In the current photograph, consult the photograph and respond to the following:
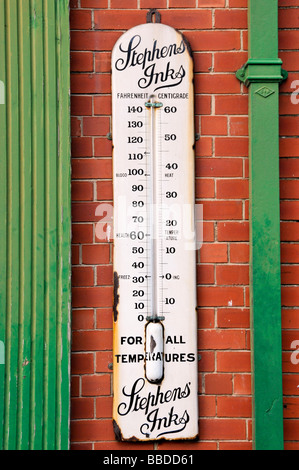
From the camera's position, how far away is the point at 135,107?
84.1 inches

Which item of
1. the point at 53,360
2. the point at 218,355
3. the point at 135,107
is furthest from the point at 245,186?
the point at 53,360

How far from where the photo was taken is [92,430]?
2104 mm

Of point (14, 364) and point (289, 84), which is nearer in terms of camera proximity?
point (14, 364)

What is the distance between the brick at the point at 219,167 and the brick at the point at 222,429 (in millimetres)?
1077

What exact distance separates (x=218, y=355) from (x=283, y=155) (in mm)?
936

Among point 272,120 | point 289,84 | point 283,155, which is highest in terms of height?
point 289,84

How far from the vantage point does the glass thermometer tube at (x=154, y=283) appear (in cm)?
208

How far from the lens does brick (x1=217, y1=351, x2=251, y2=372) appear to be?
213 cm

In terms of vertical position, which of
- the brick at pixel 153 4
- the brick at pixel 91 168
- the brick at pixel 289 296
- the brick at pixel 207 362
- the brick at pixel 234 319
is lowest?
the brick at pixel 207 362

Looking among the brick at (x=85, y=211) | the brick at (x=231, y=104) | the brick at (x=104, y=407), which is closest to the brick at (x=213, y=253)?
the brick at (x=85, y=211)

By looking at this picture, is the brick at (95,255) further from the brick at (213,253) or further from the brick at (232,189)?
the brick at (232,189)
